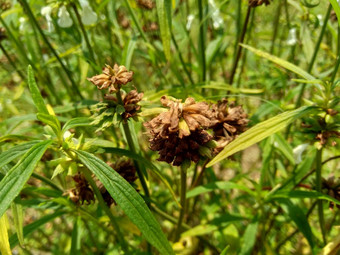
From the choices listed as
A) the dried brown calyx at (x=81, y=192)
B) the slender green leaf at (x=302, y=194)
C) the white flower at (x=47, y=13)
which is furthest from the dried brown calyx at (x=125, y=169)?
the white flower at (x=47, y=13)

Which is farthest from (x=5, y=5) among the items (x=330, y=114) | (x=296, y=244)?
(x=296, y=244)

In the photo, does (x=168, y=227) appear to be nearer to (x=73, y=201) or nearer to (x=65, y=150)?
(x=73, y=201)

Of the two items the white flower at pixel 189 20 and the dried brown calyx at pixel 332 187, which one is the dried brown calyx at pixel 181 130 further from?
the white flower at pixel 189 20

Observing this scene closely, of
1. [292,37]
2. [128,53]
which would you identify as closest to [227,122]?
[128,53]

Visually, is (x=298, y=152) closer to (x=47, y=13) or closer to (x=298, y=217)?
(x=298, y=217)

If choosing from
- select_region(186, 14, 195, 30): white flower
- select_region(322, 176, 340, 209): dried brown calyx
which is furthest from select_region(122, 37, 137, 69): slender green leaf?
select_region(322, 176, 340, 209): dried brown calyx

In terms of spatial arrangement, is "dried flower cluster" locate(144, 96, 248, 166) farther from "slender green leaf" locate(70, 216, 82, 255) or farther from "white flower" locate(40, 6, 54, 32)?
"white flower" locate(40, 6, 54, 32)
